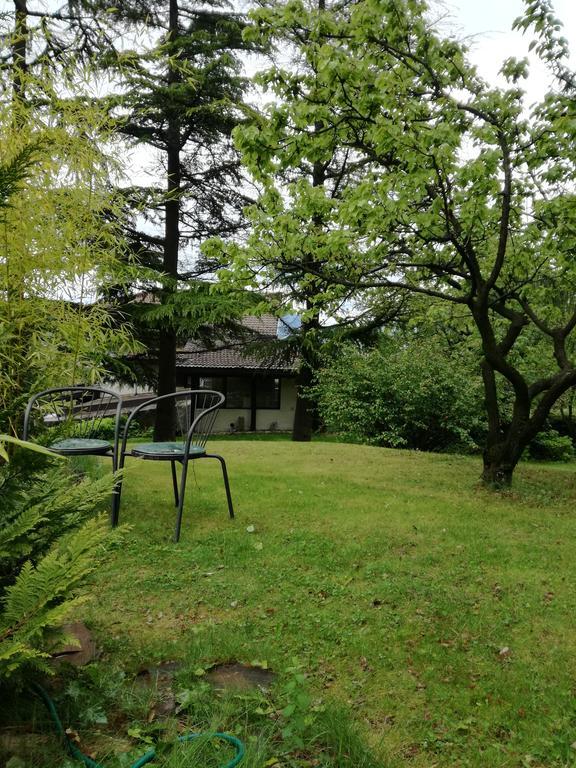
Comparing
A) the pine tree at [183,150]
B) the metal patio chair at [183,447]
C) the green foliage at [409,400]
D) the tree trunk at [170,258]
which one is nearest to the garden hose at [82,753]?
the metal patio chair at [183,447]

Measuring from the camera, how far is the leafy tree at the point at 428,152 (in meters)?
4.23

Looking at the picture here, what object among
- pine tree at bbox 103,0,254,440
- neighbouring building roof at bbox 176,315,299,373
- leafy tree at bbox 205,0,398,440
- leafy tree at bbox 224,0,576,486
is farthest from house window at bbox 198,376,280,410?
leafy tree at bbox 224,0,576,486

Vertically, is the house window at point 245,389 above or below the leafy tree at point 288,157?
below

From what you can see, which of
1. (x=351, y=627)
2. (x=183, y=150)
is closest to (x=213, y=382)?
(x=183, y=150)

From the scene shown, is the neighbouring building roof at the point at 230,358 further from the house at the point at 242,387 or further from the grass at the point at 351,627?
the grass at the point at 351,627

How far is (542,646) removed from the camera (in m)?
2.38

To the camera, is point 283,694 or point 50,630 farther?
point 283,694

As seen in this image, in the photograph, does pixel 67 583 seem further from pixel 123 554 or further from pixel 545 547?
pixel 545 547

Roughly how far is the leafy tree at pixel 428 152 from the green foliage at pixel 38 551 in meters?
3.54

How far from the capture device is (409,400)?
10203mm

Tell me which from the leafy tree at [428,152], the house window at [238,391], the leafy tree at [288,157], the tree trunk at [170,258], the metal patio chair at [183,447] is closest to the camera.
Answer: the metal patio chair at [183,447]

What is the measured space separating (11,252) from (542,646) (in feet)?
11.1

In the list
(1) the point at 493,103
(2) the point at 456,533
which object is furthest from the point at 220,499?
(1) the point at 493,103

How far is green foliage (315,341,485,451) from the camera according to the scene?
33.3 feet
